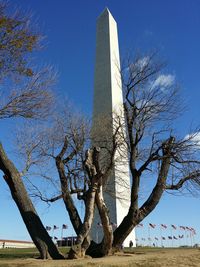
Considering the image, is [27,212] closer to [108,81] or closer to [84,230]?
[84,230]

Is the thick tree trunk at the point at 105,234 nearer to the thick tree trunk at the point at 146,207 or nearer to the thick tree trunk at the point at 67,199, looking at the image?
the thick tree trunk at the point at 146,207

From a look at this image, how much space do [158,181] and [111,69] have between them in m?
16.6

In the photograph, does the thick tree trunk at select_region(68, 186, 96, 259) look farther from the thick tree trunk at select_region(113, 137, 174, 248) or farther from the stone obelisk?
the stone obelisk

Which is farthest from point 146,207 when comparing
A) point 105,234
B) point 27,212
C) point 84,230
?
point 27,212

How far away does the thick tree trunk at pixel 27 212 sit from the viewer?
10383 mm

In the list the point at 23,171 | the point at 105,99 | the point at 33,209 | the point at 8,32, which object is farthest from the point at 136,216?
the point at 105,99

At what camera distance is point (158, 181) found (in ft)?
40.5

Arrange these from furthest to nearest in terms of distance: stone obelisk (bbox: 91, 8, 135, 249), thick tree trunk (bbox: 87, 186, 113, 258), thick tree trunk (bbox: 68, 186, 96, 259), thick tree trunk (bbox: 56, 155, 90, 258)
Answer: stone obelisk (bbox: 91, 8, 135, 249) → thick tree trunk (bbox: 56, 155, 90, 258) → thick tree trunk (bbox: 87, 186, 113, 258) → thick tree trunk (bbox: 68, 186, 96, 259)

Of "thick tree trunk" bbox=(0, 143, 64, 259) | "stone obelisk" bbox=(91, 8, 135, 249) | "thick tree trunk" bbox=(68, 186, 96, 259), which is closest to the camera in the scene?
"thick tree trunk" bbox=(68, 186, 96, 259)

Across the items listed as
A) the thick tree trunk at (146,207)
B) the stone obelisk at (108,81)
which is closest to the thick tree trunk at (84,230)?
the thick tree trunk at (146,207)

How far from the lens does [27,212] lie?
10570mm

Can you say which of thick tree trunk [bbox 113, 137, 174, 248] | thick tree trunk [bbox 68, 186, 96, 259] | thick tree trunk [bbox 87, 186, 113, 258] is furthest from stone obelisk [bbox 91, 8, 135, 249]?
thick tree trunk [bbox 68, 186, 96, 259]

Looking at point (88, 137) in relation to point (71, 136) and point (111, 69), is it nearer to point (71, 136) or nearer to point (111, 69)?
point (71, 136)

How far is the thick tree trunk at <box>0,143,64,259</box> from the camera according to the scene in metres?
10.4
